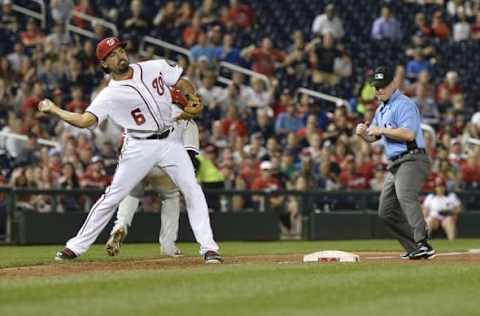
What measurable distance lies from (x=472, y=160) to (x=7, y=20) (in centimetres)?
904

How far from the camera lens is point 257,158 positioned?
20906 millimetres

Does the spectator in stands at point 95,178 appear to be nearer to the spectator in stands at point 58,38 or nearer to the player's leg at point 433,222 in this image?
the spectator in stands at point 58,38

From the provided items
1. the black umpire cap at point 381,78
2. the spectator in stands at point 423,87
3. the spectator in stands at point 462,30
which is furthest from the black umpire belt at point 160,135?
the spectator in stands at point 462,30

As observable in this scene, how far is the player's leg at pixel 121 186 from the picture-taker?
11.3 m

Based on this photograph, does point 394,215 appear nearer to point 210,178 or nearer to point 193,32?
point 210,178

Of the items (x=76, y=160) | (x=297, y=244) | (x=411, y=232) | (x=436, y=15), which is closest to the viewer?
(x=411, y=232)

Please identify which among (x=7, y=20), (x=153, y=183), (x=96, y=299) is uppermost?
(x=7, y=20)

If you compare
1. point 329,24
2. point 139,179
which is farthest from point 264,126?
point 139,179

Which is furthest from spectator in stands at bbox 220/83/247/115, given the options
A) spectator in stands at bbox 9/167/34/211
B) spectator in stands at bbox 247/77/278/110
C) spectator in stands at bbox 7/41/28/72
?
spectator in stands at bbox 9/167/34/211

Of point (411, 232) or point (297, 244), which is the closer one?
point (411, 232)

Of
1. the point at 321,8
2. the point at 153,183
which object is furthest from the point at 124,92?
the point at 321,8

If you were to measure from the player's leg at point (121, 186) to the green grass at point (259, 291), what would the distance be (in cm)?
105

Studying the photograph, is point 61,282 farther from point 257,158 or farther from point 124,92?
point 257,158

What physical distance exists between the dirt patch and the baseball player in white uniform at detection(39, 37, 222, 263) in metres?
0.25
